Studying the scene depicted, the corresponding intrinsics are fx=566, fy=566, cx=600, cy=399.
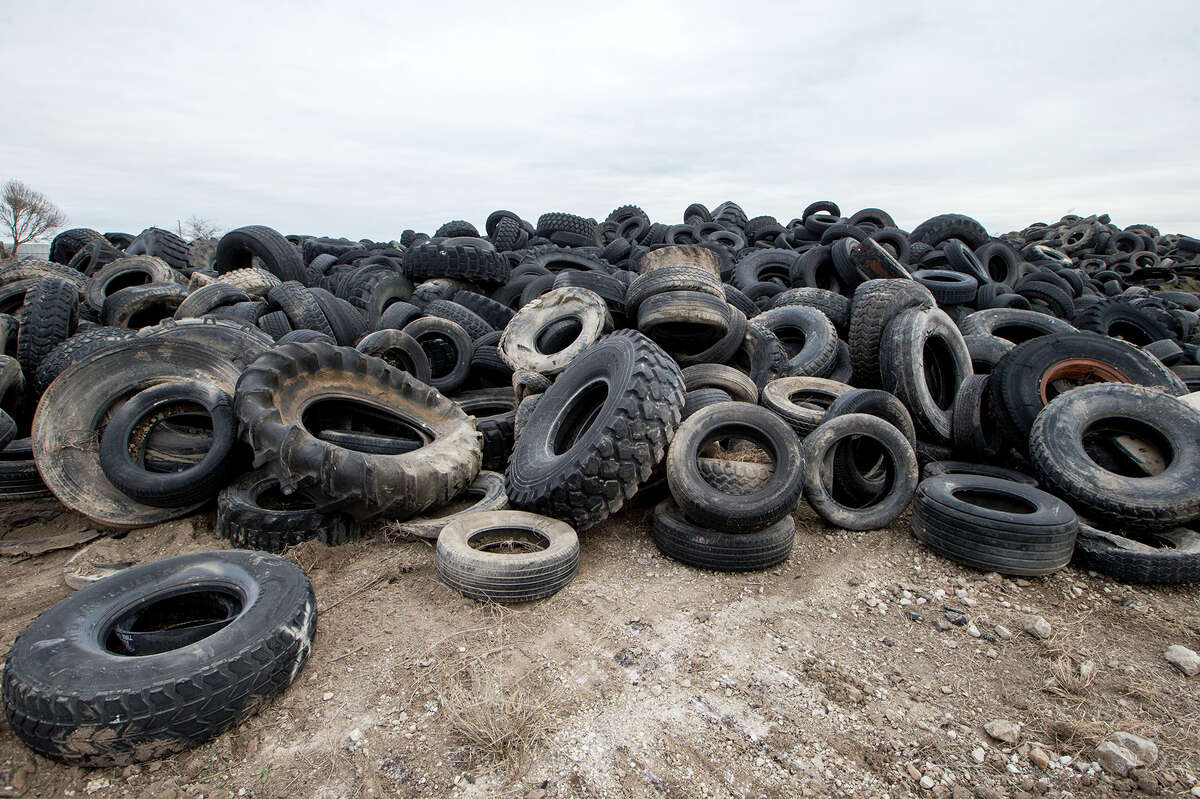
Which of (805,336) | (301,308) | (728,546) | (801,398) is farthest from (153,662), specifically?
(805,336)

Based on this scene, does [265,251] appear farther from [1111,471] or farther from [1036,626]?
[1111,471]

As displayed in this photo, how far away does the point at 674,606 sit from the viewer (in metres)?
3.03

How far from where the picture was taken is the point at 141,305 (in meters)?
6.85

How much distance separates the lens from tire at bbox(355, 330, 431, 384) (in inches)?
201

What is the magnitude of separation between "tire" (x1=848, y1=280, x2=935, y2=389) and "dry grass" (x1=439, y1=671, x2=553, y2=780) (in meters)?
4.60

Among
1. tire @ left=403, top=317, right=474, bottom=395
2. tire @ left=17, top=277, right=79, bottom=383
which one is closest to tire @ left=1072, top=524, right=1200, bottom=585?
tire @ left=403, top=317, right=474, bottom=395

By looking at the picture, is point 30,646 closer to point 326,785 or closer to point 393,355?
point 326,785

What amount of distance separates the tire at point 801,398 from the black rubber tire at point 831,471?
0.59 metres

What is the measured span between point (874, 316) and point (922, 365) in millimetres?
794

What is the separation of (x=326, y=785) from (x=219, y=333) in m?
4.04

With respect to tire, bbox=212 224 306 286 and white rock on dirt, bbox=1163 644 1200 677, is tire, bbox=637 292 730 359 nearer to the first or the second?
white rock on dirt, bbox=1163 644 1200 677

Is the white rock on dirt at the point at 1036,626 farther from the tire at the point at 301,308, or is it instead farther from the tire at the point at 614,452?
the tire at the point at 301,308

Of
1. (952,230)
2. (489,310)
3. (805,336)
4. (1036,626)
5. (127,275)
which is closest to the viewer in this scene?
(1036,626)

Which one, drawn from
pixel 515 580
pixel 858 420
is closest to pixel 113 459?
pixel 515 580
